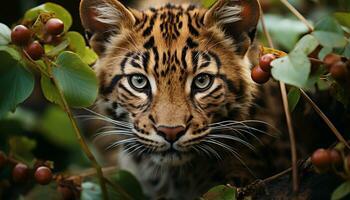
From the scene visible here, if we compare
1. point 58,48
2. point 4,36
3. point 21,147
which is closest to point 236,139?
point 58,48

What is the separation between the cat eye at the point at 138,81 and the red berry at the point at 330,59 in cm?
105

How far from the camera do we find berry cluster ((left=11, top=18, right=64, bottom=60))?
2732 mm

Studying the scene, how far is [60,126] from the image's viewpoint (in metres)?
4.82

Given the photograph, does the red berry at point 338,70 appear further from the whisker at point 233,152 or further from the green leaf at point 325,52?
the whisker at point 233,152

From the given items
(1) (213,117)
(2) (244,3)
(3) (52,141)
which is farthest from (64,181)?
(3) (52,141)

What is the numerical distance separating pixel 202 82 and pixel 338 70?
3.05 feet

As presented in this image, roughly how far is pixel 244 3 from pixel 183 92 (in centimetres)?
53

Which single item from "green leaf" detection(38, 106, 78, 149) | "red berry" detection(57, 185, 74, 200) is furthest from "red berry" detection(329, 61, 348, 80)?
"green leaf" detection(38, 106, 78, 149)

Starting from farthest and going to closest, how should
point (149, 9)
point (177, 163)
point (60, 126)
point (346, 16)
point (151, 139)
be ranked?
1. point (60, 126)
2. point (149, 9)
3. point (177, 163)
4. point (151, 139)
5. point (346, 16)

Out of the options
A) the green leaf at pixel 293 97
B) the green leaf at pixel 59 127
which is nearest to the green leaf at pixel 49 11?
the green leaf at pixel 293 97

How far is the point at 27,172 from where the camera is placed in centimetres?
304

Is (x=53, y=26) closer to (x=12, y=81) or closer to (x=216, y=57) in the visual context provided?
(x=12, y=81)

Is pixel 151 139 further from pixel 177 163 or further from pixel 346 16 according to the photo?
pixel 346 16

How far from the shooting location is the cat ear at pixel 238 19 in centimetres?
312
